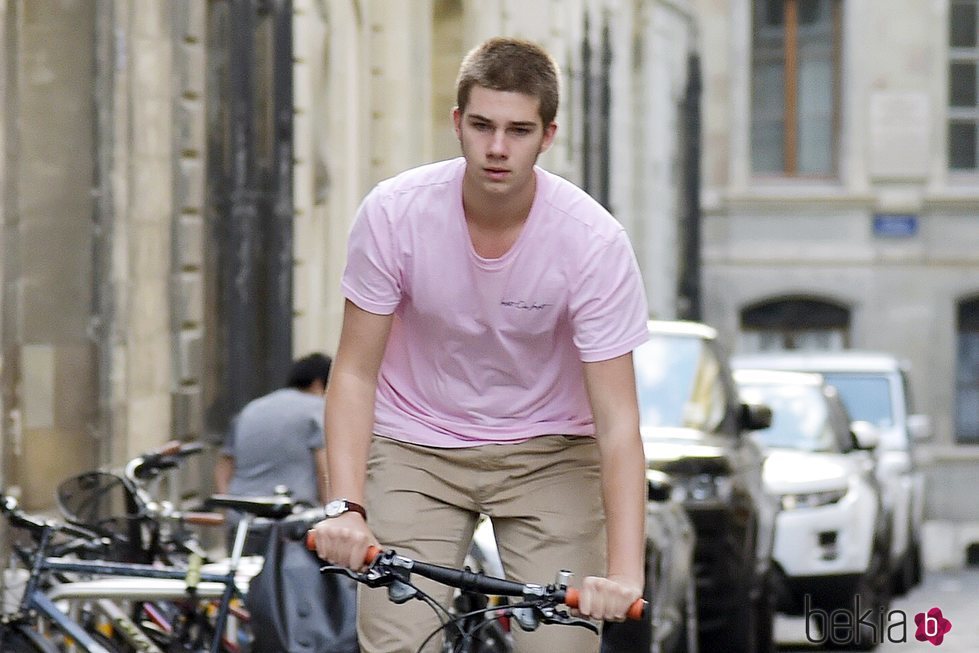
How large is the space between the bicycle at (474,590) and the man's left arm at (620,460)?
0.15 metres

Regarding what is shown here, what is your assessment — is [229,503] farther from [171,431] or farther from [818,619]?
[818,619]

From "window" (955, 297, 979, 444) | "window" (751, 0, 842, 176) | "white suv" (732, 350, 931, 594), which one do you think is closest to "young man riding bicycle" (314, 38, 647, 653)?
"white suv" (732, 350, 931, 594)

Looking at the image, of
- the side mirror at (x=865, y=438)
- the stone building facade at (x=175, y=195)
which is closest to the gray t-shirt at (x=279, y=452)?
the stone building facade at (x=175, y=195)

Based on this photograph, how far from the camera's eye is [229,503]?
7.29m

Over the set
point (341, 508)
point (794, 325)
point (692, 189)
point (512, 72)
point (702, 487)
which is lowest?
point (794, 325)

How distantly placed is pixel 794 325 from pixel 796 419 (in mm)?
17104

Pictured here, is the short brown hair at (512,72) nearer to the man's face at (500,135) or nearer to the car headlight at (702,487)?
the man's face at (500,135)

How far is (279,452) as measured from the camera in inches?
394

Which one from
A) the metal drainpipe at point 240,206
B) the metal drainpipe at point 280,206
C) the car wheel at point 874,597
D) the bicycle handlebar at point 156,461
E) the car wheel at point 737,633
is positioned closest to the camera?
the bicycle handlebar at point 156,461

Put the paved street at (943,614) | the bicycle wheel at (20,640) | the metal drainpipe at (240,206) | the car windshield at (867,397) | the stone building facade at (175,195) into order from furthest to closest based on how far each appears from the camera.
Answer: the car windshield at (867,397) < the paved street at (943,614) < the metal drainpipe at (240,206) < the stone building facade at (175,195) < the bicycle wheel at (20,640)

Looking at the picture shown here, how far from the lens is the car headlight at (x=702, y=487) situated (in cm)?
1177

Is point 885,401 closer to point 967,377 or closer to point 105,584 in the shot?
point 967,377

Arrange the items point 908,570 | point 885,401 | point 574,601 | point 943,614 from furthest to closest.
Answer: point 885,401 < point 908,570 < point 943,614 < point 574,601

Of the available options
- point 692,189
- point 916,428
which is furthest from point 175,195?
point 692,189
